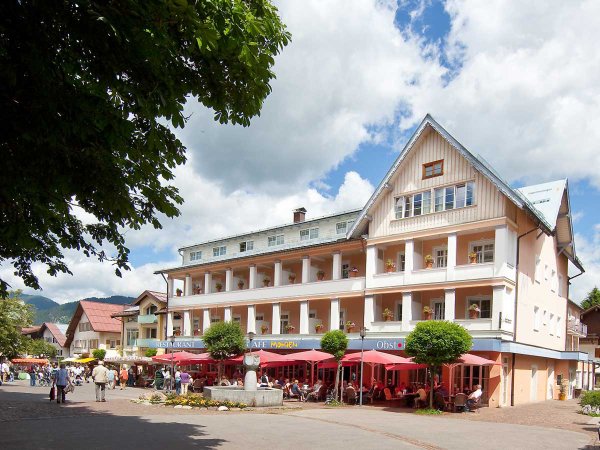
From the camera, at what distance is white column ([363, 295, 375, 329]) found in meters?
33.8

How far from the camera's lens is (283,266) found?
43031 mm

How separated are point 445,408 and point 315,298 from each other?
1401 cm

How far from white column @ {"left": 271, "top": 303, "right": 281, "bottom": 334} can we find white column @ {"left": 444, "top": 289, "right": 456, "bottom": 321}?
13.5 metres

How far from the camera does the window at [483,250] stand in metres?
30.5

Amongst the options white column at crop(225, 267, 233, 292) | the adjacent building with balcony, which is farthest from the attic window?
white column at crop(225, 267, 233, 292)

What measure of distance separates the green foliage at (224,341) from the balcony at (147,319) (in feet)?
65.9

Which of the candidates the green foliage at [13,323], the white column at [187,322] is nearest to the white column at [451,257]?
the white column at [187,322]

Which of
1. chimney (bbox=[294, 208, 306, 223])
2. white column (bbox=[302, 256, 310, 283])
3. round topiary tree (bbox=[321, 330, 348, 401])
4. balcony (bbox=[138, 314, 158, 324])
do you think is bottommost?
balcony (bbox=[138, 314, 158, 324])

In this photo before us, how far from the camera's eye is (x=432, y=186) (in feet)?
105

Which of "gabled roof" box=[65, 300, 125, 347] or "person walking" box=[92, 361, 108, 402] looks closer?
"person walking" box=[92, 361, 108, 402]

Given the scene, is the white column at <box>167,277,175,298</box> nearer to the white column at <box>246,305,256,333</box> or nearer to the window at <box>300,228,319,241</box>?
the white column at <box>246,305,256,333</box>

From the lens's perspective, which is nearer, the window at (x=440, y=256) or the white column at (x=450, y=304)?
the white column at (x=450, y=304)

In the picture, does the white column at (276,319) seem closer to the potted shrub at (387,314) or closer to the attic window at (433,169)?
the potted shrub at (387,314)

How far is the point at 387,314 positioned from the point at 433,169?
8300 mm
